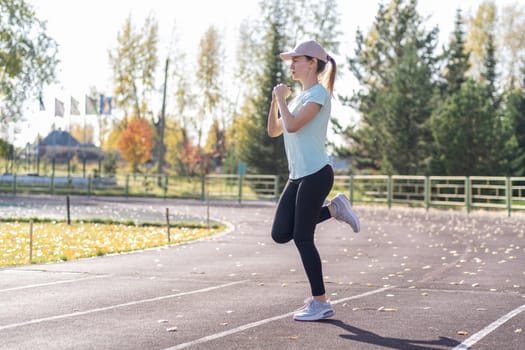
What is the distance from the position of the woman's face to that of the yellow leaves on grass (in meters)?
6.23

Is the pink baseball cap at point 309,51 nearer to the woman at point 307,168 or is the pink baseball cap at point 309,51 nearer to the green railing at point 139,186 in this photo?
the woman at point 307,168

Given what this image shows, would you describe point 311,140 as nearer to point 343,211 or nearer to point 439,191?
point 343,211

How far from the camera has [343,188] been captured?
44.0 m

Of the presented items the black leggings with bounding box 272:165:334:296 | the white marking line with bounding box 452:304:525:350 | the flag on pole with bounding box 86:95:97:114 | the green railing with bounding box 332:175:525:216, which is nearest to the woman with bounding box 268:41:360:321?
the black leggings with bounding box 272:165:334:296

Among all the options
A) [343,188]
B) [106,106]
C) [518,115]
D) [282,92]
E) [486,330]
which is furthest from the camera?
[106,106]

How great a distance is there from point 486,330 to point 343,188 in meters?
37.9

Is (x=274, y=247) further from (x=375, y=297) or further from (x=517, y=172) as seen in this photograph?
(x=517, y=172)

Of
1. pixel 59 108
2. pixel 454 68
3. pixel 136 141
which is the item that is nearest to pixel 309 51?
pixel 454 68

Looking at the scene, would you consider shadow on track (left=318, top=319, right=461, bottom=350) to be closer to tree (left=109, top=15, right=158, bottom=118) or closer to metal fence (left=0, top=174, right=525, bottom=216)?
metal fence (left=0, top=174, right=525, bottom=216)

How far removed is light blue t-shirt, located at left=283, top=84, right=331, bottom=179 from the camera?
6.57m

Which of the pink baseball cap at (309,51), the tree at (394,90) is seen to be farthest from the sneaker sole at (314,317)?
the tree at (394,90)

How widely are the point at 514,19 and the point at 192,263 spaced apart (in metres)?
54.5

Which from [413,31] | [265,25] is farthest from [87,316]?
[265,25]

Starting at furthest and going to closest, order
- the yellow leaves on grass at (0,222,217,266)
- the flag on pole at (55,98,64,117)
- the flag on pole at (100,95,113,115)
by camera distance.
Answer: the flag on pole at (100,95,113,115) < the flag on pole at (55,98,64,117) < the yellow leaves on grass at (0,222,217,266)
